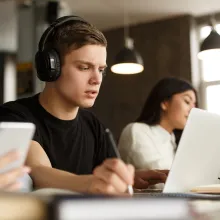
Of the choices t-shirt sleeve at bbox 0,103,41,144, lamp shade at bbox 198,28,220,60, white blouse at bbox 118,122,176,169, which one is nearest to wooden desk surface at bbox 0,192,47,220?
t-shirt sleeve at bbox 0,103,41,144

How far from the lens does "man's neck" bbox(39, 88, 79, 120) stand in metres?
1.46

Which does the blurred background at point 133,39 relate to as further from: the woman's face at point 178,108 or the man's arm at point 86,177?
the man's arm at point 86,177

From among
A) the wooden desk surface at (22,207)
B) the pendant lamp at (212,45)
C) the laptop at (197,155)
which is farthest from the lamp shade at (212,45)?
the wooden desk surface at (22,207)

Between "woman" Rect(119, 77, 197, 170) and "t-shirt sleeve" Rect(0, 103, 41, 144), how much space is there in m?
1.17

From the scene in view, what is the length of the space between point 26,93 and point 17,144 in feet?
12.5

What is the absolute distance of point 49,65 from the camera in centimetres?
139

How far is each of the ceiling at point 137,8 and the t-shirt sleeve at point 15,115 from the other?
12.6 feet

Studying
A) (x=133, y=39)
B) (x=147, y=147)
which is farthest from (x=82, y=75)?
(x=133, y=39)

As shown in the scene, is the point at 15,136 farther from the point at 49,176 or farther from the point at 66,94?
the point at 66,94

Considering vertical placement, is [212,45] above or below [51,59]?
above

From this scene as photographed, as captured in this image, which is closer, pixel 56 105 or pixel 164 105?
pixel 56 105

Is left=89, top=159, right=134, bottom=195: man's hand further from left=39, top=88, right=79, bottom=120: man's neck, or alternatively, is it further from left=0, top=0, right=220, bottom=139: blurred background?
left=0, top=0, right=220, bottom=139: blurred background

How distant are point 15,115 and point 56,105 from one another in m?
0.18

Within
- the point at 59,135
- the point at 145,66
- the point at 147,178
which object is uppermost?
the point at 145,66
